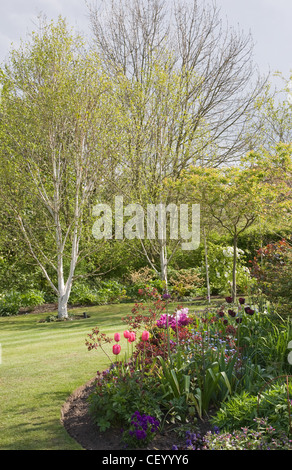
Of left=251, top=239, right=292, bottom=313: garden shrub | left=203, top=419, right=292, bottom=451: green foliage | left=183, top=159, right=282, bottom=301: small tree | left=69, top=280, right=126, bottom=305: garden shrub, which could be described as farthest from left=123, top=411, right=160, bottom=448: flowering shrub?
left=69, top=280, right=126, bottom=305: garden shrub

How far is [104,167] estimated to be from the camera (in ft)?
38.0

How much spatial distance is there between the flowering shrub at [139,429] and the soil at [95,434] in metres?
0.06

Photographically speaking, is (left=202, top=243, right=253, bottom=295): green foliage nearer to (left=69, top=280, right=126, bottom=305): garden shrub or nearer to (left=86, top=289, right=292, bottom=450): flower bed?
(left=69, top=280, right=126, bottom=305): garden shrub

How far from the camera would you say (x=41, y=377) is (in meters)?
5.07

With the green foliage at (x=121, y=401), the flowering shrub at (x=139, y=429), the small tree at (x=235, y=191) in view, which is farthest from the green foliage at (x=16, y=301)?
the flowering shrub at (x=139, y=429)

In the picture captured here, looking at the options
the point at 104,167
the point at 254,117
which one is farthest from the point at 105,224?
the point at 254,117

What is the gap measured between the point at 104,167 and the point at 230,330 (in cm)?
754

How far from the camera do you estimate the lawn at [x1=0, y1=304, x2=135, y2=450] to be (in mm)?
3488

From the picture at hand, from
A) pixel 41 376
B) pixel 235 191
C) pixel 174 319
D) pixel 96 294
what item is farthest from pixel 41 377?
pixel 96 294

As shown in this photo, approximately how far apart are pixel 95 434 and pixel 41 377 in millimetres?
1815

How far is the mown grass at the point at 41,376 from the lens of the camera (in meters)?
3.49

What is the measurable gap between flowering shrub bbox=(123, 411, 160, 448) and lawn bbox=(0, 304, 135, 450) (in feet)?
1.31

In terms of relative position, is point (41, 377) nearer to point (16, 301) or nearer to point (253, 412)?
point (253, 412)
